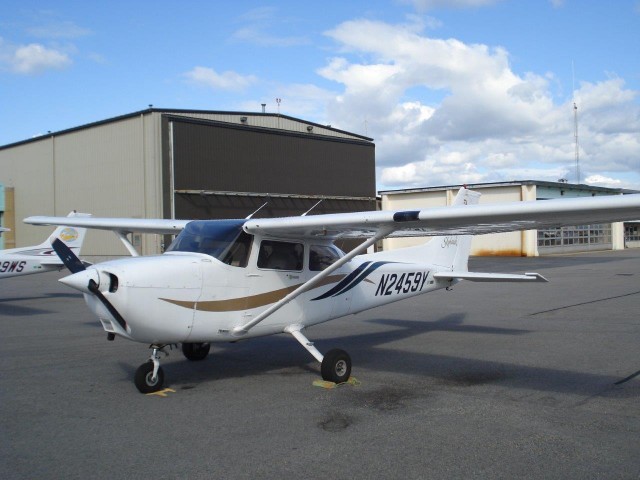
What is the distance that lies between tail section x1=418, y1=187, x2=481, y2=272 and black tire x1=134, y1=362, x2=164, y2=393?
5.35 meters

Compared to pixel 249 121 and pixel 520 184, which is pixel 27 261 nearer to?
pixel 249 121

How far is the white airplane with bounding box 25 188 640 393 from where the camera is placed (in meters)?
6.22

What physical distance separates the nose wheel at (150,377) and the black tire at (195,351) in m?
1.56

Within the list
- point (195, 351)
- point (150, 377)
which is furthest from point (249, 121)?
point (150, 377)

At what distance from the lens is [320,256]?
8.35 m

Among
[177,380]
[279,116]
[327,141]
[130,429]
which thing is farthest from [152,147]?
[130,429]

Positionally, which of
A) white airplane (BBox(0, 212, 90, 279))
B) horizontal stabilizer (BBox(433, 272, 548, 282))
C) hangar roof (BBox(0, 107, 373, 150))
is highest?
hangar roof (BBox(0, 107, 373, 150))

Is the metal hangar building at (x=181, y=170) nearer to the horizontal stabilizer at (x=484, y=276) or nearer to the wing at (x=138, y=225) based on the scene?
the wing at (x=138, y=225)

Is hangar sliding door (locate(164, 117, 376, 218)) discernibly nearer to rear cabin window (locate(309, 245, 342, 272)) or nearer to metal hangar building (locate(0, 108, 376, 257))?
metal hangar building (locate(0, 108, 376, 257))

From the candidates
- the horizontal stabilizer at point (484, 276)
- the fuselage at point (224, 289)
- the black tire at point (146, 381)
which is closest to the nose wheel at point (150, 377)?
the black tire at point (146, 381)

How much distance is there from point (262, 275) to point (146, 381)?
1.87 metres

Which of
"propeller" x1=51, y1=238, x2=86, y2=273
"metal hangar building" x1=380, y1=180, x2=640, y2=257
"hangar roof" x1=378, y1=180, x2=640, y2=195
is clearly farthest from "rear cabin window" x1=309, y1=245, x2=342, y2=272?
"hangar roof" x1=378, y1=180, x2=640, y2=195

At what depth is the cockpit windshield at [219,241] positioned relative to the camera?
7.19 m

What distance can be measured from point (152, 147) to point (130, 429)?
81.5ft
